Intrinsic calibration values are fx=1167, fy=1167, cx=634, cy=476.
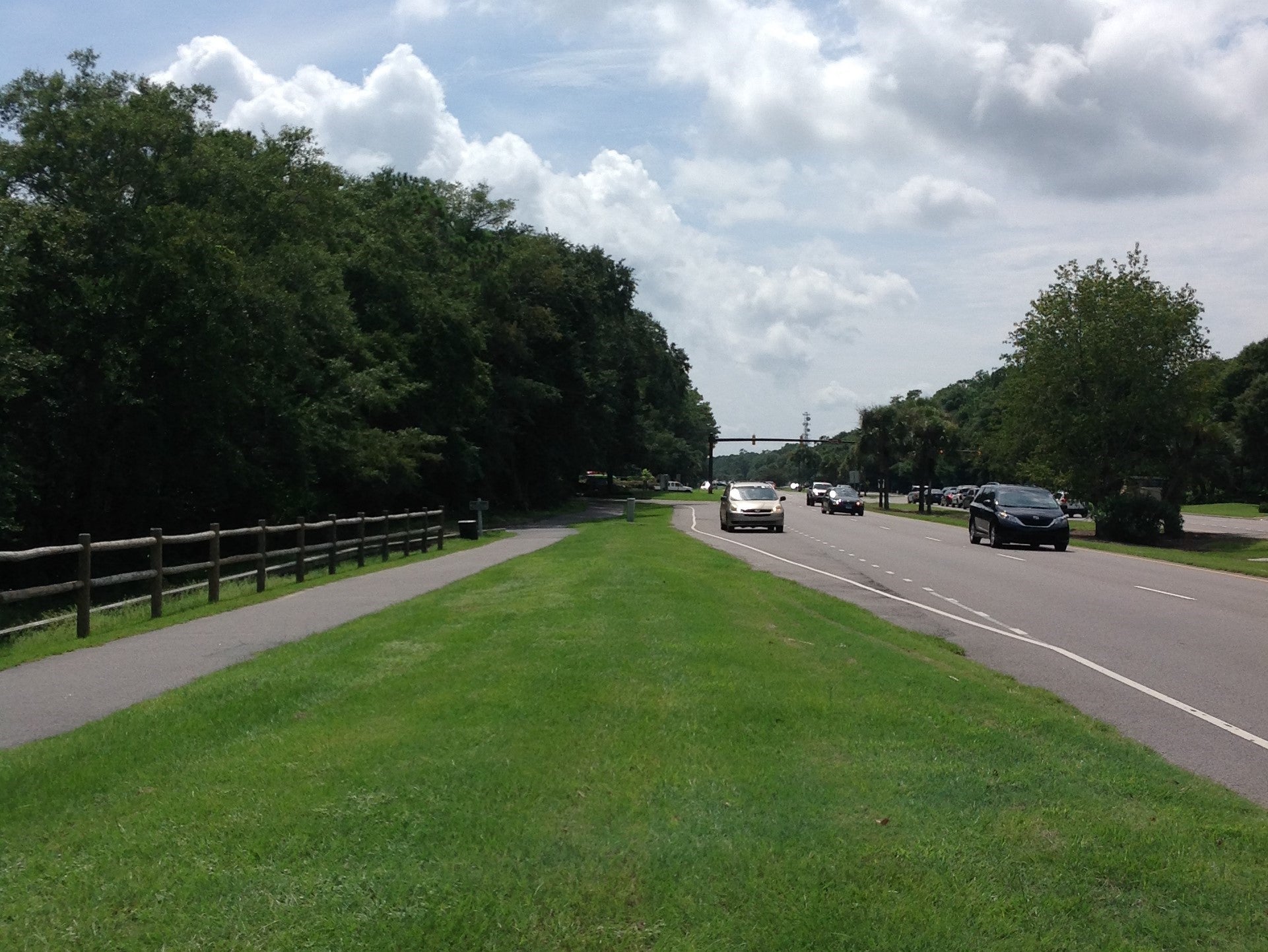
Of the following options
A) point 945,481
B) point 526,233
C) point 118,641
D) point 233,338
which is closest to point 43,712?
point 118,641

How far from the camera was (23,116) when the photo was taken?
96.2 feet

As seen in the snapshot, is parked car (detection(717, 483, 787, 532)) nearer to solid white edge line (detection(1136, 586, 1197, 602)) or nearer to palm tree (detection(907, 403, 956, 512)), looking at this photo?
solid white edge line (detection(1136, 586, 1197, 602))

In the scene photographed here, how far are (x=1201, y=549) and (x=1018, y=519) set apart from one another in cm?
1237

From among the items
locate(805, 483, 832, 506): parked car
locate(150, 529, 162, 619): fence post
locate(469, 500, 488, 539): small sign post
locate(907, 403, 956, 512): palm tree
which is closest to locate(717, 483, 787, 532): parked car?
locate(469, 500, 488, 539): small sign post

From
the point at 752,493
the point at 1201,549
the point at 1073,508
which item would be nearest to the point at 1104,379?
the point at 1201,549

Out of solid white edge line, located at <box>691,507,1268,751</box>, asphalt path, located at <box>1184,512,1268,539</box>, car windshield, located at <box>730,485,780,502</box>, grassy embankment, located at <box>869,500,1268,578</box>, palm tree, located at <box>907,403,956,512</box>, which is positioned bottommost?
asphalt path, located at <box>1184,512,1268,539</box>

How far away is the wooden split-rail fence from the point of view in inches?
538

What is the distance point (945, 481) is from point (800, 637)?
160 m

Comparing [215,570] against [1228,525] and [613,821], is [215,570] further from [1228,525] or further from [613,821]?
[1228,525]

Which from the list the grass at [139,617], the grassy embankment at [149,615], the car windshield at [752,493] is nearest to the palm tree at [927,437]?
the car windshield at [752,493]

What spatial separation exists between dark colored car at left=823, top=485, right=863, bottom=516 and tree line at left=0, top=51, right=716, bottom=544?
84.7 feet

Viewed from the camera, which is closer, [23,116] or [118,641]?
[118,641]

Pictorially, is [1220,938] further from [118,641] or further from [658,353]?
[658,353]

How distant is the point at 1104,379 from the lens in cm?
4900
